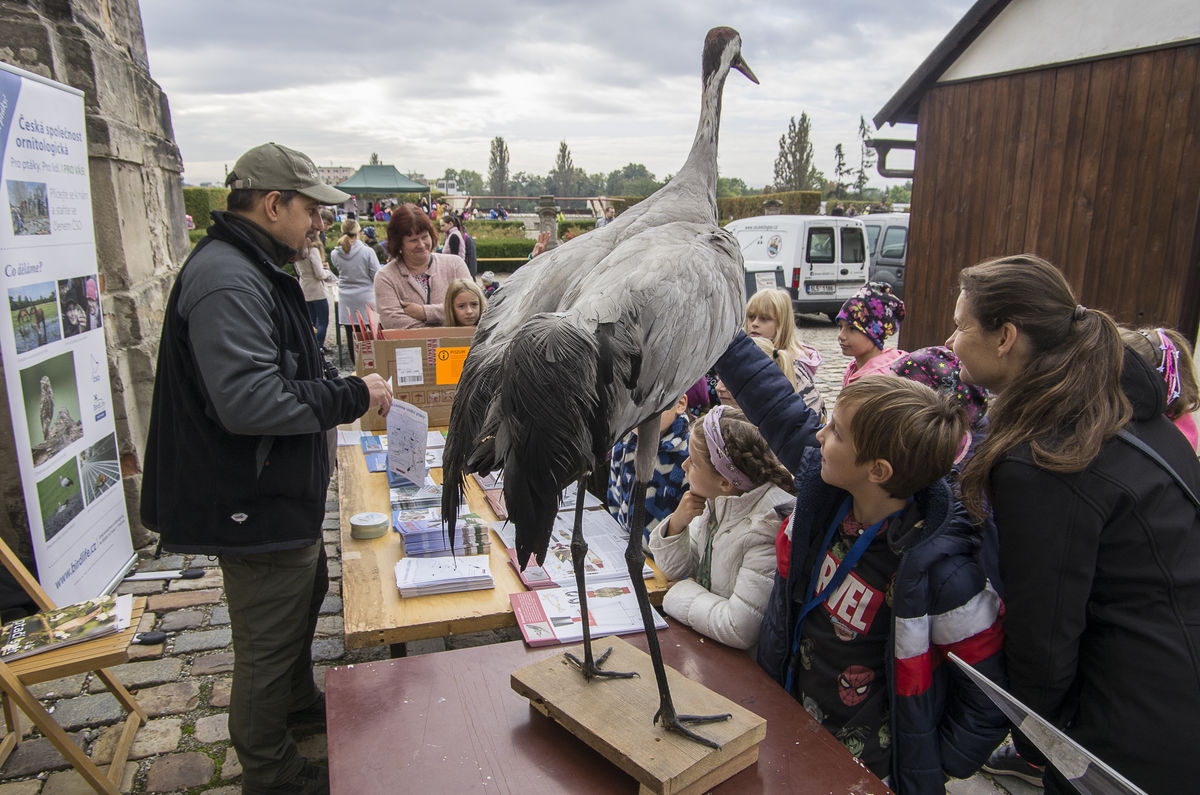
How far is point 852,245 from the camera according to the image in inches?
587

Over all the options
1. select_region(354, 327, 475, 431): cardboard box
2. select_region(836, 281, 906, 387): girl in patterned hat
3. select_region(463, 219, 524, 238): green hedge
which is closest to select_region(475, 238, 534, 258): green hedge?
select_region(463, 219, 524, 238): green hedge

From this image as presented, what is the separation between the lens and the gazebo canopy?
1173 inches

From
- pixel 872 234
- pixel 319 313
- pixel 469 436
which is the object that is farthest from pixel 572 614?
pixel 872 234

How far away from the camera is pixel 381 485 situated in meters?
3.65

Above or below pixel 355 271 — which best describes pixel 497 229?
above

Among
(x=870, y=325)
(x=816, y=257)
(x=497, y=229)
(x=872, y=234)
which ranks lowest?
(x=870, y=325)

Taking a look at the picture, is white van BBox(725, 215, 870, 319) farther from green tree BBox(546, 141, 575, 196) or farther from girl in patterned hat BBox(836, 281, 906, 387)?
green tree BBox(546, 141, 575, 196)

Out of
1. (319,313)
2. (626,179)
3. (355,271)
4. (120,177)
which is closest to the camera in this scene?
(120,177)

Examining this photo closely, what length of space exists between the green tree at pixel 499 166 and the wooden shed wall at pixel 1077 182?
91763 millimetres

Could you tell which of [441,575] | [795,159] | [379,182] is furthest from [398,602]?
[795,159]

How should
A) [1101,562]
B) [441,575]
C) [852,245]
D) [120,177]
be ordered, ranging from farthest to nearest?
[852,245], [120,177], [441,575], [1101,562]

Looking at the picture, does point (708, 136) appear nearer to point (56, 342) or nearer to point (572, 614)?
point (572, 614)

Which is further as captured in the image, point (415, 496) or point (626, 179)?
point (626, 179)

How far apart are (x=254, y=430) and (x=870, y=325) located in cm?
337
